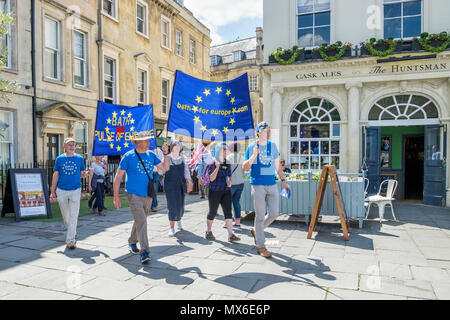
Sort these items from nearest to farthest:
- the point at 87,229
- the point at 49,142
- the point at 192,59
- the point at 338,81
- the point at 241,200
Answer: the point at 87,229 → the point at 241,200 → the point at 338,81 → the point at 49,142 → the point at 192,59

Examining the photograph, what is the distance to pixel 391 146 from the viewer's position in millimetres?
13805

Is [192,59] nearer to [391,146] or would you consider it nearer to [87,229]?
[391,146]

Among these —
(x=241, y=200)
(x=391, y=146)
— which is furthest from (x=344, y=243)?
(x=391, y=146)

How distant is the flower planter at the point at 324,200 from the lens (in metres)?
7.46

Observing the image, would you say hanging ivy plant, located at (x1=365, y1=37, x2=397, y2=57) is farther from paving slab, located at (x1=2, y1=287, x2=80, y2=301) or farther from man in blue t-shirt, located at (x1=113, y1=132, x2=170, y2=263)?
paving slab, located at (x1=2, y1=287, x2=80, y2=301)

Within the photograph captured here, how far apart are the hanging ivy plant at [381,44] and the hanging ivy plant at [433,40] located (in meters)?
0.80

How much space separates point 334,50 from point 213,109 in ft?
23.5

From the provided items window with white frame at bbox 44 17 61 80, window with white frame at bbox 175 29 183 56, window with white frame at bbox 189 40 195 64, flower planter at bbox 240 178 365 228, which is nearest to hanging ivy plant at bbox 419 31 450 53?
flower planter at bbox 240 178 365 228

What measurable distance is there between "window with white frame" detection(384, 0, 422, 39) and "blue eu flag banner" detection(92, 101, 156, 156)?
8.60 m

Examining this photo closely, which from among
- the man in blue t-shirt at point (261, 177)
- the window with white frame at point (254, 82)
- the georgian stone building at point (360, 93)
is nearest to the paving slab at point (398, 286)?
the man in blue t-shirt at point (261, 177)

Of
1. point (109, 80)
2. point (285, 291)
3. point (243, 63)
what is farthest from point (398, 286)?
point (243, 63)

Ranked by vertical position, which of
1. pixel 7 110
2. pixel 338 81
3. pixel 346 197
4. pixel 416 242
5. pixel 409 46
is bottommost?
pixel 416 242

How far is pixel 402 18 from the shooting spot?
467 inches
